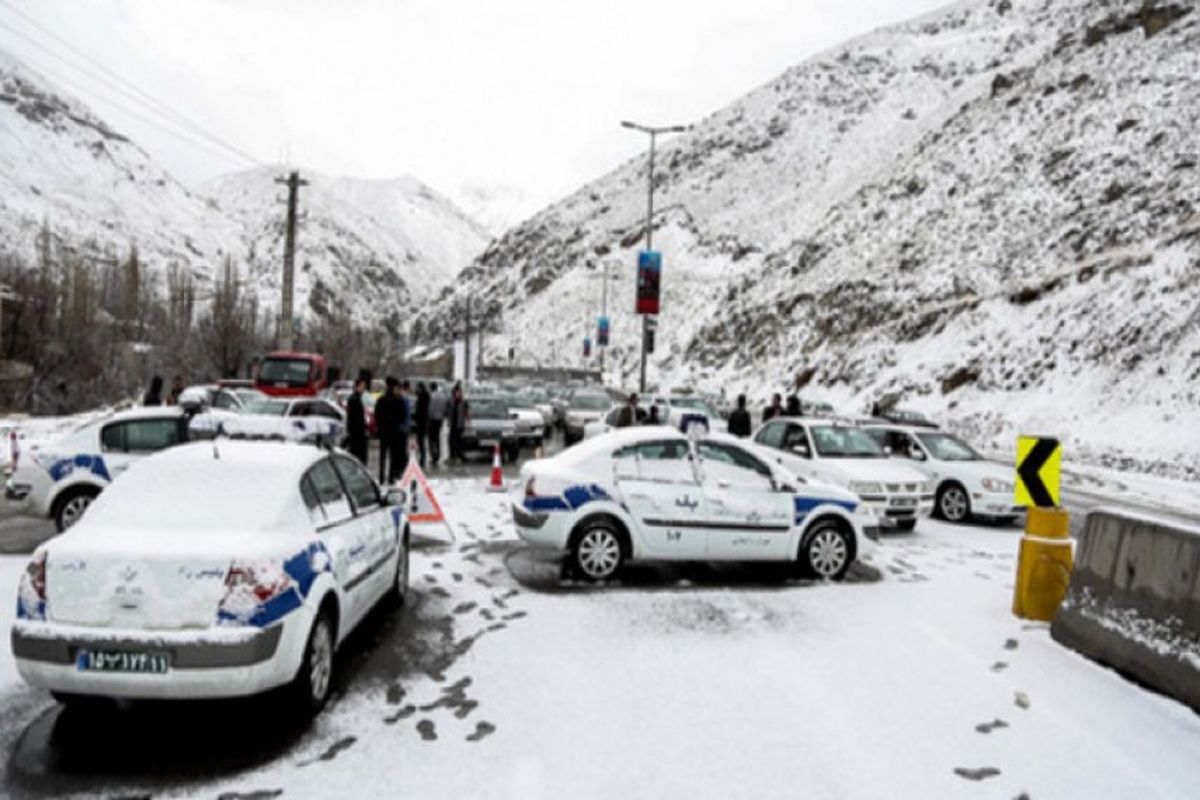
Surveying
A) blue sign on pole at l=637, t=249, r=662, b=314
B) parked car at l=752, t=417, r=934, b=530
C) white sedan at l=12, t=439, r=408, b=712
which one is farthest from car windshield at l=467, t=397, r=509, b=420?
white sedan at l=12, t=439, r=408, b=712

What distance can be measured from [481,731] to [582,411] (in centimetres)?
2097

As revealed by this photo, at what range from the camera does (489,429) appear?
21.0m

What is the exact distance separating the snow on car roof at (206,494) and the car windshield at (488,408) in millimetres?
15293

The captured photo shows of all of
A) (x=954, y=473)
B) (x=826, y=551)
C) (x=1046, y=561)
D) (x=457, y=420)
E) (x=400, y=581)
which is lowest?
(x=400, y=581)

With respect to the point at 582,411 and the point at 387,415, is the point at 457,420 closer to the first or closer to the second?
the point at 387,415

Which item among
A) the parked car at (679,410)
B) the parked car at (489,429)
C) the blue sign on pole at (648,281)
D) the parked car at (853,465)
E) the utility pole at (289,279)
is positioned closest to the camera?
the parked car at (853,465)

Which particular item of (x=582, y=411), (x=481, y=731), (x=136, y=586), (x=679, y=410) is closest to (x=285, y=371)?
(x=582, y=411)

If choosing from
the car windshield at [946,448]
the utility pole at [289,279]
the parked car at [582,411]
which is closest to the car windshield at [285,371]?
the utility pole at [289,279]

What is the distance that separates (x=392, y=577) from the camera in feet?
24.9

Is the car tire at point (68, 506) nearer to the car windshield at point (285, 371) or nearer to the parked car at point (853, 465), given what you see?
the parked car at point (853, 465)

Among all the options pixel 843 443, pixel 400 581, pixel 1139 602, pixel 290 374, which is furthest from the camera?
pixel 290 374

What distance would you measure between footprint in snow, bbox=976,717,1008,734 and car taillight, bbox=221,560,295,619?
417 centimetres

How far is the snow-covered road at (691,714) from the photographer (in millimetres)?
4633

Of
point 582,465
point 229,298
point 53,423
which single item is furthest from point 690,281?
point 582,465
